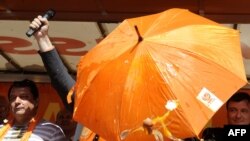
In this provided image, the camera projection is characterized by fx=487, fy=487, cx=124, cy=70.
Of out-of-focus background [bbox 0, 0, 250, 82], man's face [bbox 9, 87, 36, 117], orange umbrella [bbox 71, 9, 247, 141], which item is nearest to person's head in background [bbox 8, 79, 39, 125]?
man's face [bbox 9, 87, 36, 117]

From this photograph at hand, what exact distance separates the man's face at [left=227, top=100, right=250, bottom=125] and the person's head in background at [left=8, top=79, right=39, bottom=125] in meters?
1.53

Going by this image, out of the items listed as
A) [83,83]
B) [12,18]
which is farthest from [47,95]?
[83,83]

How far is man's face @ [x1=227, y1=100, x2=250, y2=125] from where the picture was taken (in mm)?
3803

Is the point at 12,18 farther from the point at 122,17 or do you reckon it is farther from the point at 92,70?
the point at 92,70

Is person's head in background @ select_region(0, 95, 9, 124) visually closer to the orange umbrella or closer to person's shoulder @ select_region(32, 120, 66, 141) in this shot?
person's shoulder @ select_region(32, 120, 66, 141)

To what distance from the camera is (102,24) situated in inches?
198

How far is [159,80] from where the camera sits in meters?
2.38

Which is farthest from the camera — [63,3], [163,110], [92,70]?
[63,3]

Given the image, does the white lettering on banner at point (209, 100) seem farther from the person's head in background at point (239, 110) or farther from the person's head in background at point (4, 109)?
the person's head in background at point (4, 109)

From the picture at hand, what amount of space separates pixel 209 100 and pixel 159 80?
261mm

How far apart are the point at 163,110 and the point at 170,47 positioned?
0.33 meters

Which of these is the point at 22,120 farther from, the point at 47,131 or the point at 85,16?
the point at 85,16

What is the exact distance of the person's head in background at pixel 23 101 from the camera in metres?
3.45

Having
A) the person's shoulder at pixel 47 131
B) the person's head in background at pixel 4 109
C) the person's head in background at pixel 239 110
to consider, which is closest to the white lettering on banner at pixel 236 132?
the person's head in background at pixel 239 110
